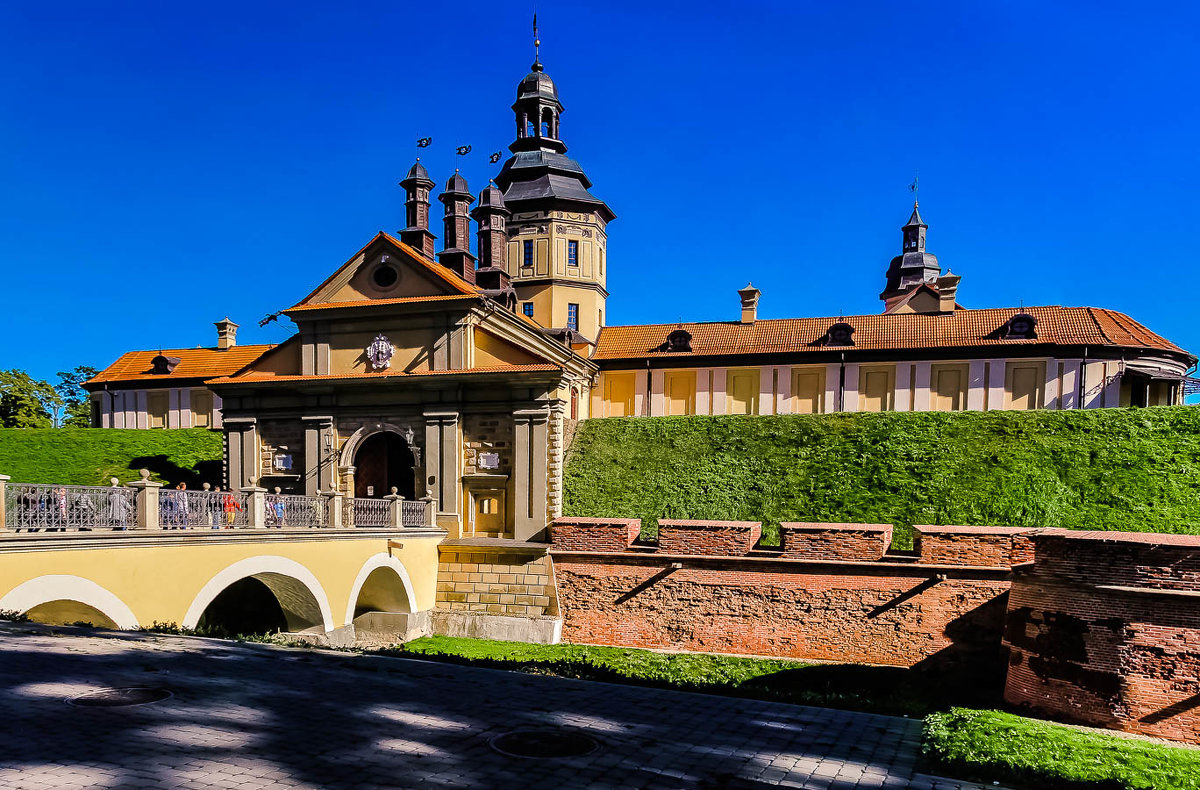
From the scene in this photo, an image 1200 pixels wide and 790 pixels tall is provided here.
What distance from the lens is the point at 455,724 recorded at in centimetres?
584

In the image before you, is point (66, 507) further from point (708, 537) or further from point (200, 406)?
point (200, 406)

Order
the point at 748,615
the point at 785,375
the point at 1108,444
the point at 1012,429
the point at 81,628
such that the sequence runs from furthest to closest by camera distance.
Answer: the point at 785,375 < the point at 1012,429 < the point at 1108,444 < the point at 748,615 < the point at 81,628

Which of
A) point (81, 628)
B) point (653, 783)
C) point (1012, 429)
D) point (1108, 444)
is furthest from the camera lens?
point (1012, 429)

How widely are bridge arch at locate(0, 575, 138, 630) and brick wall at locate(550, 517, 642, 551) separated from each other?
10316 mm

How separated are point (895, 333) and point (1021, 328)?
503 cm

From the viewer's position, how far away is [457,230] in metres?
27.8

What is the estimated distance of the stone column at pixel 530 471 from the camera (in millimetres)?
20141

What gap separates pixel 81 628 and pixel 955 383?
3176 cm

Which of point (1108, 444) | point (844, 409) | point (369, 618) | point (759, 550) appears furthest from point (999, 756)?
point (844, 409)

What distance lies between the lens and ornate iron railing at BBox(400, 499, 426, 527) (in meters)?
19.1

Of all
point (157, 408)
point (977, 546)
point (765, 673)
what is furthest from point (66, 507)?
point (157, 408)

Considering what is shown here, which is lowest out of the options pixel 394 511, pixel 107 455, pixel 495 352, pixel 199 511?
pixel 394 511

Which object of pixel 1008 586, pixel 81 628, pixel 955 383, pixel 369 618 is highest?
pixel 955 383

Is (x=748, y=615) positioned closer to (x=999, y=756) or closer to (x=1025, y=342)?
(x=999, y=756)
